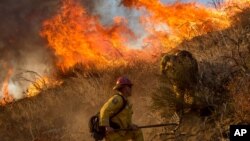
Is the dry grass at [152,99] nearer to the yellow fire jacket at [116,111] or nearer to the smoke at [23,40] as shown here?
the yellow fire jacket at [116,111]

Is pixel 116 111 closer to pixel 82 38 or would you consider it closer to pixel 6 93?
pixel 82 38

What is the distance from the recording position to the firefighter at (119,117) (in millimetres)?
8984

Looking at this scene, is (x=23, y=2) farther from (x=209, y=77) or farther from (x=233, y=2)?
(x=209, y=77)

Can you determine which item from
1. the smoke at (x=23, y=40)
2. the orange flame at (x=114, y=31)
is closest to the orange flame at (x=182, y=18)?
the orange flame at (x=114, y=31)

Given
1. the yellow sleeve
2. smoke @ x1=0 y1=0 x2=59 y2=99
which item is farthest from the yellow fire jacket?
smoke @ x1=0 y1=0 x2=59 y2=99

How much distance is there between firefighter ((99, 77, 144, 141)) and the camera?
898 centimetres

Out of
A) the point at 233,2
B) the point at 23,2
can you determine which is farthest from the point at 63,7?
the point at 233,2

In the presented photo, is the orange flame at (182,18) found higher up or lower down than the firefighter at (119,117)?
higher up

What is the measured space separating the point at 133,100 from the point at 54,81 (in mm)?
5807

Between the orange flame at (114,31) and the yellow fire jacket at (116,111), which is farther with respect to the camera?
the orange flame at (114,31)

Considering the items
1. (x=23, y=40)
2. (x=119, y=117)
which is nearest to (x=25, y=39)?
(x=23, y=40)

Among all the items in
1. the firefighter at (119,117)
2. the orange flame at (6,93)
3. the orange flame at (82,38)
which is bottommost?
the firefighter at (119,117)

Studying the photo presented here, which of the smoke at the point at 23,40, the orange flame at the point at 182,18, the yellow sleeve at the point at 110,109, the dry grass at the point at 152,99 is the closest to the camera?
the yellow sleeve at the point at 110,109

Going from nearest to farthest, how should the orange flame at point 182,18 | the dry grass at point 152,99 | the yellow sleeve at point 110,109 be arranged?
the yellow sleeve at point 110,109 < the dry grass at point 152,99 < the orange flame at point 182,18
